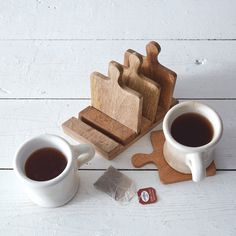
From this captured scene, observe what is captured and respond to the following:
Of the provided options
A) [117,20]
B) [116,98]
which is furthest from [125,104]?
[117,20]

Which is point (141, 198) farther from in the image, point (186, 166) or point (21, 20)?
point (21, 20)

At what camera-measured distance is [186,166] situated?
1.92 ft

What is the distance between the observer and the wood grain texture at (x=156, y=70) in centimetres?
60

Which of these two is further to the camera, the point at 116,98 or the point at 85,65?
the point at 85,65

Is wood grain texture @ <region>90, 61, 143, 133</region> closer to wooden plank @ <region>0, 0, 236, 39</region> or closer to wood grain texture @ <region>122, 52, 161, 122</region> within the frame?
wood grain texture @ <region>122, 52, 161, 122</region>

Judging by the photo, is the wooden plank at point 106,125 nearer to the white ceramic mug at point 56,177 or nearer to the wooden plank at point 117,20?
the white ceramic mug at point 56,177

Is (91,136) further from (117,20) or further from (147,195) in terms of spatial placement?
(117,20)

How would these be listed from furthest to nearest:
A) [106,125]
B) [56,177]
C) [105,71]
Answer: [105,71]
[106,125]
[56,177]

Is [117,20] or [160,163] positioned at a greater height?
[117,20]

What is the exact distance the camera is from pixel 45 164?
55cm

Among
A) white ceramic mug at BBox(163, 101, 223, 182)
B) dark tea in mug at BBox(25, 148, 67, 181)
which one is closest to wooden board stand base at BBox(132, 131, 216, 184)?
white ceramic mug at BBox(163, 101, 223, 182)

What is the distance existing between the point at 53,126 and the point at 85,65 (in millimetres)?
138

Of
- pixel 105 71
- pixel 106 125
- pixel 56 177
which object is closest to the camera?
pixel 56 177

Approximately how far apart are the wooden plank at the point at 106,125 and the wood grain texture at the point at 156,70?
0.08m
